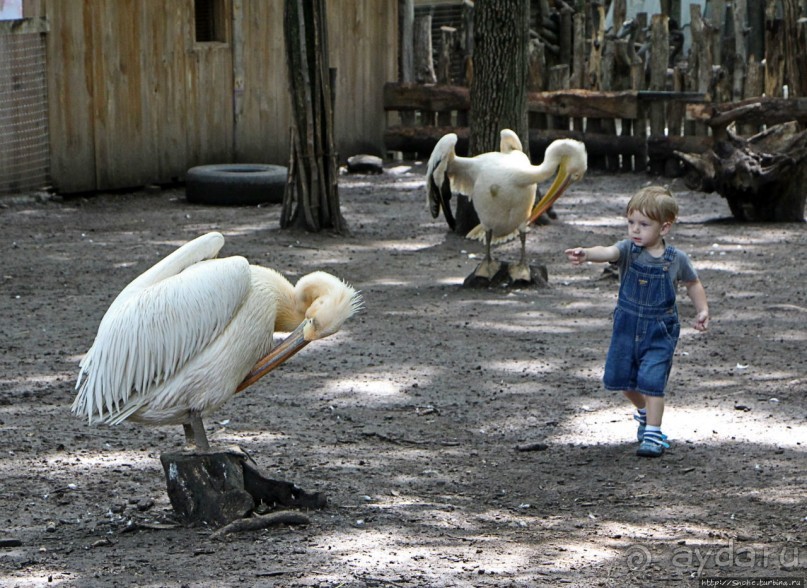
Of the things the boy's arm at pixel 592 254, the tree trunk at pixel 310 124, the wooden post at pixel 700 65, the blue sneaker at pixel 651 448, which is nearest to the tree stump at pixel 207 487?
the boy's arm at pixel 592 254

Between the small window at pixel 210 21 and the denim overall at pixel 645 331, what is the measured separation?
9.50 meters

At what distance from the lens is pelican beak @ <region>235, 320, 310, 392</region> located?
4363 millimetres

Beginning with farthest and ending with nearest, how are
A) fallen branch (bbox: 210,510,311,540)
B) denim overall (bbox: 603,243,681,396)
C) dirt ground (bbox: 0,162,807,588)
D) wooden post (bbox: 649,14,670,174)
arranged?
1. wooden post (bbox: 649,14,670,174)
2. denim overall (bbox: 603,243,681,396)
3. fallen branch (bbox: 210,510,311,540)
4. dirt ground (bbox: 0,162,807,588)

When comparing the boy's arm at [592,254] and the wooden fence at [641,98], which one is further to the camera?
the wooden fence at [641,98]

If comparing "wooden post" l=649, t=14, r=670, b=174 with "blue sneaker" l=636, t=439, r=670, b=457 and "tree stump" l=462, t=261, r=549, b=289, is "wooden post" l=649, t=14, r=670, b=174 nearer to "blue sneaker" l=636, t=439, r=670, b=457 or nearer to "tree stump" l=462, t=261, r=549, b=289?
"tree stump" l=462, t=261, r=549, b=289

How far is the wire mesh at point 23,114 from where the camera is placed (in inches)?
461

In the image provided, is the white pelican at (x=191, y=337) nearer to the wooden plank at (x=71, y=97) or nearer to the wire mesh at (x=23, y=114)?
the wire mesh at (x=23, y=114)

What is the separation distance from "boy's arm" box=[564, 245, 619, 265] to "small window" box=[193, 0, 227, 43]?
9530 millimetres

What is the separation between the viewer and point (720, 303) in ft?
26.8

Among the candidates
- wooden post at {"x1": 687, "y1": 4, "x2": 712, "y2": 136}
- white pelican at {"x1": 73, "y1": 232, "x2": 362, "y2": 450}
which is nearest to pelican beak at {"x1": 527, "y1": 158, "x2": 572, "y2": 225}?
white pelican at {"x1": 73, "y1": 232, "x2": 362, "y2": 450}

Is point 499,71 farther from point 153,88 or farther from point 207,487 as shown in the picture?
point 207,487

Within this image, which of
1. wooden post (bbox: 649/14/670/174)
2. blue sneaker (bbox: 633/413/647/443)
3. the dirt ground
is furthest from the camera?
wooden post (bbox: 649/14/670/174)

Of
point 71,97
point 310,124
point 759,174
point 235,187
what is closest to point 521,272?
point 310,124

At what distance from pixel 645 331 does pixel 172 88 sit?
906 centimetres
